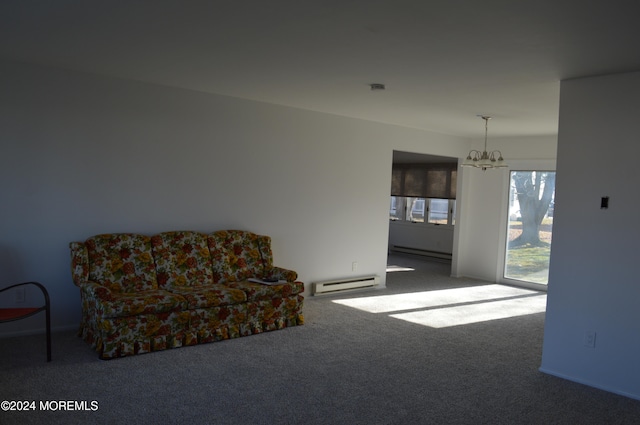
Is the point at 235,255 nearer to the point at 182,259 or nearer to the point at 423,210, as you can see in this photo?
the point at 182,259

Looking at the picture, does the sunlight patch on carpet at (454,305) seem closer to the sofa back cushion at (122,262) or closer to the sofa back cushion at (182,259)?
the sofa back cushion at (182,259)

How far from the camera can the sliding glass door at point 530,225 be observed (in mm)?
7910

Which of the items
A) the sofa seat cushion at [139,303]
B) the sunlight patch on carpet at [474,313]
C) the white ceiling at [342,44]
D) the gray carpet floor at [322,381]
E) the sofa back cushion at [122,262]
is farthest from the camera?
the sunlight patch on carpet at [474,313]

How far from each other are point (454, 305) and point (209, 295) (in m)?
3.37

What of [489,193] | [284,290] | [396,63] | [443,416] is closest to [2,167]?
[284,290]

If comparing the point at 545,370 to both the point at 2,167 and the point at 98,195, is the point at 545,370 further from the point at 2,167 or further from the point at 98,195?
the point at 2,167

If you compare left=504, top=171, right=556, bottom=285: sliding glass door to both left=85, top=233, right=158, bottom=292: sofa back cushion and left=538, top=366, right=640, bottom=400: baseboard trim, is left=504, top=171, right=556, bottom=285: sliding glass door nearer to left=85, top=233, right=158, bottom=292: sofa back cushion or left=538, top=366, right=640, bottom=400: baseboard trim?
left=538, top=366, right=640, bottom=400: baseboard trim

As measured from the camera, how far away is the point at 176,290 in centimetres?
478

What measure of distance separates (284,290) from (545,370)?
248 centimetres

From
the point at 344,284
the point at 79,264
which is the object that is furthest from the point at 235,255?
the point at 344,284

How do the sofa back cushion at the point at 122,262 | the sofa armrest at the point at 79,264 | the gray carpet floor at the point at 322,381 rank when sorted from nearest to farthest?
the gray carpet floor at the point at 322,381, the sofa armrest at the point at 79,264, the sofa back cushion at the point at 122,262

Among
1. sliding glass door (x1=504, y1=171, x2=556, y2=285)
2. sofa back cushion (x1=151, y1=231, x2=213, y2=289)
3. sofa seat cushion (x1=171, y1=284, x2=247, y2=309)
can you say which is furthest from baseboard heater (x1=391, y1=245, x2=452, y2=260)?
sofa seat cushion (x1=171, y1=284, x2=247, y2=309)

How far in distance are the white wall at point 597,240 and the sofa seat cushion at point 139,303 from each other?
3.18m

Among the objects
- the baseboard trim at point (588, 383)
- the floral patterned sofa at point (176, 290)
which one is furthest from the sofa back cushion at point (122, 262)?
the baseboard trim at point (588, 383)
